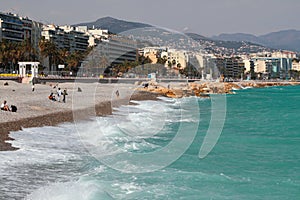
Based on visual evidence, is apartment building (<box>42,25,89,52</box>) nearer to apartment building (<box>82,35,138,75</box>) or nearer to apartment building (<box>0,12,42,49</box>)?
apartment building (<box>0,12,42,49</box>)

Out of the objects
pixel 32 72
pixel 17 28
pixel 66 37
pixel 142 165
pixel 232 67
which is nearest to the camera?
pixel 142 165

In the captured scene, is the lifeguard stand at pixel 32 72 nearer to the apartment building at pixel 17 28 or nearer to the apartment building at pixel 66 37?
the apartment building at pixel 17 28

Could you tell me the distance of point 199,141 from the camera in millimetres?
18594

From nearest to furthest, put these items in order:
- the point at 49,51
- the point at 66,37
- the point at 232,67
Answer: the point at 49,51
the point at 66,37
the point at 232,67

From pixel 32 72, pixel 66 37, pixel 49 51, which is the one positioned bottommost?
Result: pixel 32 72

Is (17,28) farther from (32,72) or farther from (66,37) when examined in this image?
(32,72)

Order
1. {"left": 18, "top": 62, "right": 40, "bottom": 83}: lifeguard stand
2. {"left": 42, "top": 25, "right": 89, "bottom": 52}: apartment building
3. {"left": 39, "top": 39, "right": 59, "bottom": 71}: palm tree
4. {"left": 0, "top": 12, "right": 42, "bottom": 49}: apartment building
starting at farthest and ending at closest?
{"left": 42, "top": 25, "right": 89, "bottom": 52}: apartment building < {"left": 0, "top": 12, "right": 42, "bottom": 49}: apartment building < {"left": 39, "top": 39, "right": 59, "bottom": 71}: palm tree < {"left": 18, "top": 62, "right": 40, "bottom": 83}: lifeguard stand

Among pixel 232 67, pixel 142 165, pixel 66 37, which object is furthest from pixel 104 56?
pixel 232 67

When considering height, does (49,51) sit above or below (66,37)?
below

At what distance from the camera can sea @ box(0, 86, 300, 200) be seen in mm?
9984

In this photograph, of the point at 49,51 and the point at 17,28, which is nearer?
the point at 49,51

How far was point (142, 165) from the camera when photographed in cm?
1287

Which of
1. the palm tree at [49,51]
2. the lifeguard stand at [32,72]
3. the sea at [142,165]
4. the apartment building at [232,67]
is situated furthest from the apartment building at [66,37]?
the sea at [142,165]

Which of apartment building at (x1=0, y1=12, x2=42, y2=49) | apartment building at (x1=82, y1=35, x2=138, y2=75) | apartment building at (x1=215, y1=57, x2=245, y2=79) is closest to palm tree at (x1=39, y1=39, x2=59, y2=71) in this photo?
apartment building at (x1=0, y1=12, x2=42, y2=49)
